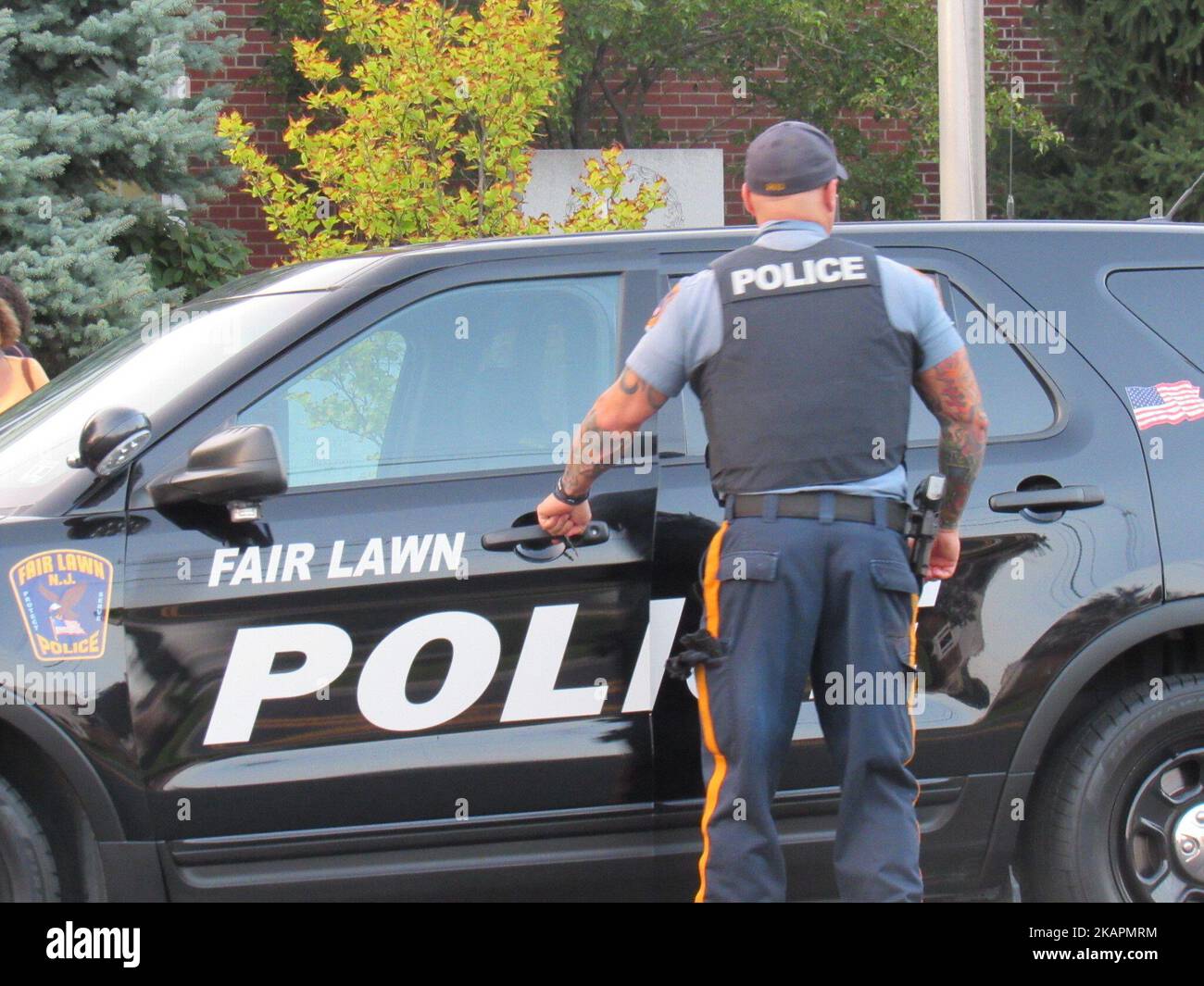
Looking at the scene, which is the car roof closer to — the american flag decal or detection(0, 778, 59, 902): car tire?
the american flag decal

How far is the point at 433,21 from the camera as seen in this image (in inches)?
290

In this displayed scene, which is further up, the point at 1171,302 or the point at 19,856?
the point at 1171,302

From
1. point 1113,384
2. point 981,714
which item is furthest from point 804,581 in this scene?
point 1113,384

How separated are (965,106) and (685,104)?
4.27m

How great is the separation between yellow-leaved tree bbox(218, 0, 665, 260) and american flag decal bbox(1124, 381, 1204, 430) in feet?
12.5

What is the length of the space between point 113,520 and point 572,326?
117 cm

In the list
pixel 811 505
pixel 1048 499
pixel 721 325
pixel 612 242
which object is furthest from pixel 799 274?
pixel 1048 499

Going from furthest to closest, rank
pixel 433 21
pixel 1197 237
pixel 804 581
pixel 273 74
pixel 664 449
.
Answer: pixel 273 74
pixel 433 21
pixel 1197 237
pixel 664 449
pixel 804 581

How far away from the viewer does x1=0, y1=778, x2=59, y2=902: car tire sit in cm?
324

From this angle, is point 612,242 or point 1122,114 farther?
point 1122,114

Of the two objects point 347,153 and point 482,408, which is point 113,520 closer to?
point 482,408

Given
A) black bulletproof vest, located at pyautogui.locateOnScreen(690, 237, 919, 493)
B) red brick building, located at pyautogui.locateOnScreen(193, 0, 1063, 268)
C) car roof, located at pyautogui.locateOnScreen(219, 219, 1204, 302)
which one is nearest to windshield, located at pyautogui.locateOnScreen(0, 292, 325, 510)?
car roof, located at pyautogui.locateOnScreen(219, 219, 1204, 302)

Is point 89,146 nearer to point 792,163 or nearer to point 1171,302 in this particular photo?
point 792,163

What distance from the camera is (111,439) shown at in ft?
10.8
